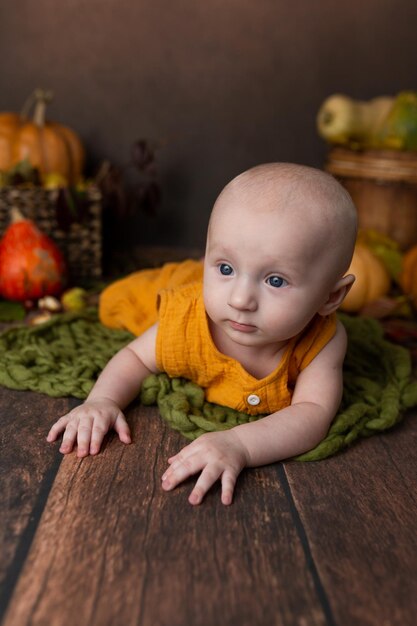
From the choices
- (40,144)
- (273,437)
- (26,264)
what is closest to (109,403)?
(273,437)

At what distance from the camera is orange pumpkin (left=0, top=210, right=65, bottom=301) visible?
1.70 m

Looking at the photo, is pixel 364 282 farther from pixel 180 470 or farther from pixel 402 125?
pixel 180 470

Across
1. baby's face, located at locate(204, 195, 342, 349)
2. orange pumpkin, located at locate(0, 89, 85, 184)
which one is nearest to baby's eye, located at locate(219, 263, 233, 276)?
baby's face, located at locate(204, 195, 342, 349)

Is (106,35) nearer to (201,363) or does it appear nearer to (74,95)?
(74,95)

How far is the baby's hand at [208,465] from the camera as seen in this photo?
90cm

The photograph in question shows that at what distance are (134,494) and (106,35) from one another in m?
1.81

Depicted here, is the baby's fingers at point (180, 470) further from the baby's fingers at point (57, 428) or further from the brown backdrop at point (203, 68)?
the brown backdrop at point (203, 68)

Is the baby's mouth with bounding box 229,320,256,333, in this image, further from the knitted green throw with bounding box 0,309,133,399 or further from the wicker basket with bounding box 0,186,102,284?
the wicker basket with bounding box 0,186,102,284

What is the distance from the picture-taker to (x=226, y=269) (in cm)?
98

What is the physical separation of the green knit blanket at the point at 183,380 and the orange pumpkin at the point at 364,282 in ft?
0.73

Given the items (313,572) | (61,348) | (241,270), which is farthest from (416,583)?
(61,348)

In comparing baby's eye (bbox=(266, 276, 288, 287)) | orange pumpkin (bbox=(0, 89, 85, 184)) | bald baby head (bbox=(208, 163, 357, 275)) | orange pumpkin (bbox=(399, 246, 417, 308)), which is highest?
bald baby head (bbox=(208, 163, 357, 275))

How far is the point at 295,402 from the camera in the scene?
3.53 feet

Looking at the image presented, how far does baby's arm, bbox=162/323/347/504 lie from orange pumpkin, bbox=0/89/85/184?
1.20 metres
